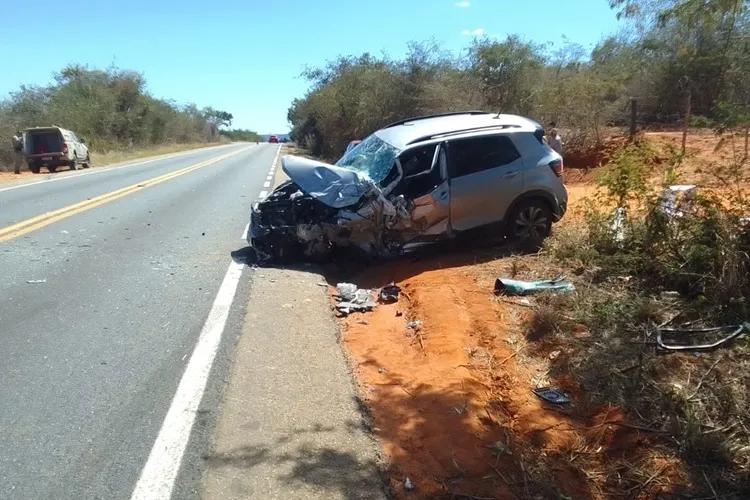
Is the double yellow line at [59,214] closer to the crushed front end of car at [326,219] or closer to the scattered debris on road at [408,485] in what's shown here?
the crushed front end of car at [326,219]

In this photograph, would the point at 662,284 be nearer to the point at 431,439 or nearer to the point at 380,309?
the point at 380,309

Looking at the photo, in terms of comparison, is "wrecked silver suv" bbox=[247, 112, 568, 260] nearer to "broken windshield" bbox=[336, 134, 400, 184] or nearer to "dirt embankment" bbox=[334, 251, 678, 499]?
"broken windshield" bbox=[336, 134, 400, 184]

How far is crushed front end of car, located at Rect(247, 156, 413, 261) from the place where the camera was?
782cm

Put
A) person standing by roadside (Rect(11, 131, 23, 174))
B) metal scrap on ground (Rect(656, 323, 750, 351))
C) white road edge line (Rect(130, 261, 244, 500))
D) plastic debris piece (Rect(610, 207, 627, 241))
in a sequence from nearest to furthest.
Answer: white road edge line (Rect(130, 261, 244, 500)), metal scrap on ground (Rect(656, 323, 750, 351)), plastic debris piece (Rect(610, 207, 627, 241)), person standing by roadside (Rect(11, 131, 23, 174))

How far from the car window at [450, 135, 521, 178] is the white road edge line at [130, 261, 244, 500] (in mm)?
3971

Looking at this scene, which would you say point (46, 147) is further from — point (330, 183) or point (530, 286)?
point (530, 286)

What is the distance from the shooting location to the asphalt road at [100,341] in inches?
136

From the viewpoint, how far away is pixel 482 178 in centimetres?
848

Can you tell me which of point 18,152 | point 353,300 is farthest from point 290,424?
point 18,152

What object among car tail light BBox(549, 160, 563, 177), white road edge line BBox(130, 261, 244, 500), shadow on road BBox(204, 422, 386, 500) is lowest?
shadow on road BBox(204, 422, 386, 500)

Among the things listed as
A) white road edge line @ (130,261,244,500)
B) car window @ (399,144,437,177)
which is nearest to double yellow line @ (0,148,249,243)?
white road edge line @ (130,261,244,500)

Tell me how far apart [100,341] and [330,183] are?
3.59m

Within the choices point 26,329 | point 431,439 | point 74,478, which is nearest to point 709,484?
point 431,439

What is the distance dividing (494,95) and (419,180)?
15780 millimetres
